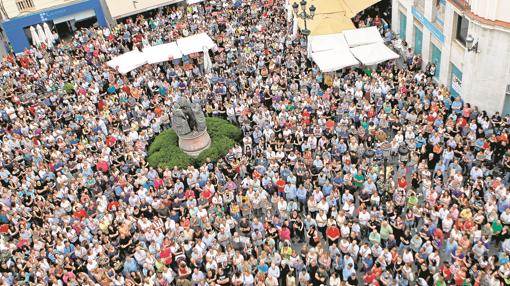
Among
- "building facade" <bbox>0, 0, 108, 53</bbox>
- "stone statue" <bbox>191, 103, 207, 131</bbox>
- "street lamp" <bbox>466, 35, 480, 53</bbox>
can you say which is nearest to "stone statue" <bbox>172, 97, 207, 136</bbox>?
"stone statue" <bbox>191, 103, 207, 131</bbox>

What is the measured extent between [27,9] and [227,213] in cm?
2608

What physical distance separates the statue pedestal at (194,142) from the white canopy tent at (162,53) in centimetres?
766

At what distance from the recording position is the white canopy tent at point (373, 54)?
2717cm

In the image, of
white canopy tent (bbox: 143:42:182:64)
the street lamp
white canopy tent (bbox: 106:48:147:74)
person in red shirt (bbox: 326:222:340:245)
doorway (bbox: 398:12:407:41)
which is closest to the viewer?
person in red shirt (bbox: 326:222:340:245)

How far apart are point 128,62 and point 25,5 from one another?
13358 millimetres

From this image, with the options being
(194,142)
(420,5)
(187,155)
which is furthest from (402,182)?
(420,5)

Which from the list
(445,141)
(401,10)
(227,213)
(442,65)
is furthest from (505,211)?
(401,10)

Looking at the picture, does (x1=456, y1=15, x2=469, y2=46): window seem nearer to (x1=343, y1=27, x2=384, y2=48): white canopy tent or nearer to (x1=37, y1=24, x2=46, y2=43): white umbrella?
(x1=343, y1=27, x2=384, y2=48): white canopy tent

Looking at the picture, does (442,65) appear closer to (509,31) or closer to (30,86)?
(509,31)

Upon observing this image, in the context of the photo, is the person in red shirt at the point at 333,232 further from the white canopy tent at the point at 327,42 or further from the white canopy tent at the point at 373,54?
the white canopy tent at the point at 327,42

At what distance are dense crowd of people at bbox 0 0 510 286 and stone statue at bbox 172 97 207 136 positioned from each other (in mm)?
1669

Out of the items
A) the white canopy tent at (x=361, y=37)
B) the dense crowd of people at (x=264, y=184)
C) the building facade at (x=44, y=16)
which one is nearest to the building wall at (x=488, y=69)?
the dense crowd of people at (x=264, y=184)

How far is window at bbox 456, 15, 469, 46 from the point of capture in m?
24.5

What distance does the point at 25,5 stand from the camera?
128 feet
